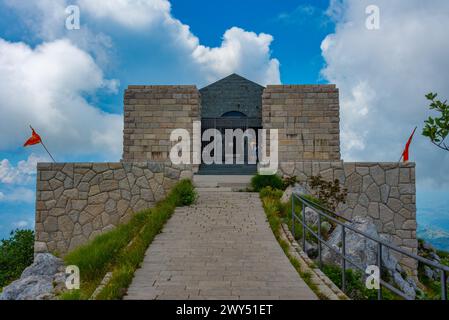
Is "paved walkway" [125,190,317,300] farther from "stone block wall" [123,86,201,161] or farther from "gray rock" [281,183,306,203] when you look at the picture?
"stone block wall" [123,86,201,161]

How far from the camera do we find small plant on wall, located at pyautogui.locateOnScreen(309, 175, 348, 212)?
10453 millimetres

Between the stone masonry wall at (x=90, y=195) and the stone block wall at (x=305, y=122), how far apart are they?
7.64 m

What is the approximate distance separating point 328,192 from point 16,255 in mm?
8664

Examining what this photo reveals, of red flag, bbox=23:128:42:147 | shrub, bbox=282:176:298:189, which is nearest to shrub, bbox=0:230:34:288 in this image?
red flag, bbox=23:128:42:147

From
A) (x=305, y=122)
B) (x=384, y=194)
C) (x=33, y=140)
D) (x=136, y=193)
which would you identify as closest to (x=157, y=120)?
(x=33, y=140)

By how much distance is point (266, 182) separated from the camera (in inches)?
433

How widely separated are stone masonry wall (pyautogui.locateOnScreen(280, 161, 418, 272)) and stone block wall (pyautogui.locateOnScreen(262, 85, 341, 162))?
6.29m

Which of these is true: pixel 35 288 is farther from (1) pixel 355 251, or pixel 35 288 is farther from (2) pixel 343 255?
(1) pixel 355 251

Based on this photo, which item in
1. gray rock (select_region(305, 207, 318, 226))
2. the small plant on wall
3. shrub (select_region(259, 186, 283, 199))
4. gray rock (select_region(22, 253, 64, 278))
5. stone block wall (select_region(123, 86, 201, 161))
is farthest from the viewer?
stone block wall (select_region(123, 86, 201, 161))

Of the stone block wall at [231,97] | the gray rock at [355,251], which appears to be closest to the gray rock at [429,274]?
the gray rock at [355,251]

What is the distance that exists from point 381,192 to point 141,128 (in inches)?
405

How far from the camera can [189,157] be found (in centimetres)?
1728

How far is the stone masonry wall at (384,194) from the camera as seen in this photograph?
35.4 feet

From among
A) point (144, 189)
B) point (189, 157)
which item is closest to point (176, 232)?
point (144, 189)
